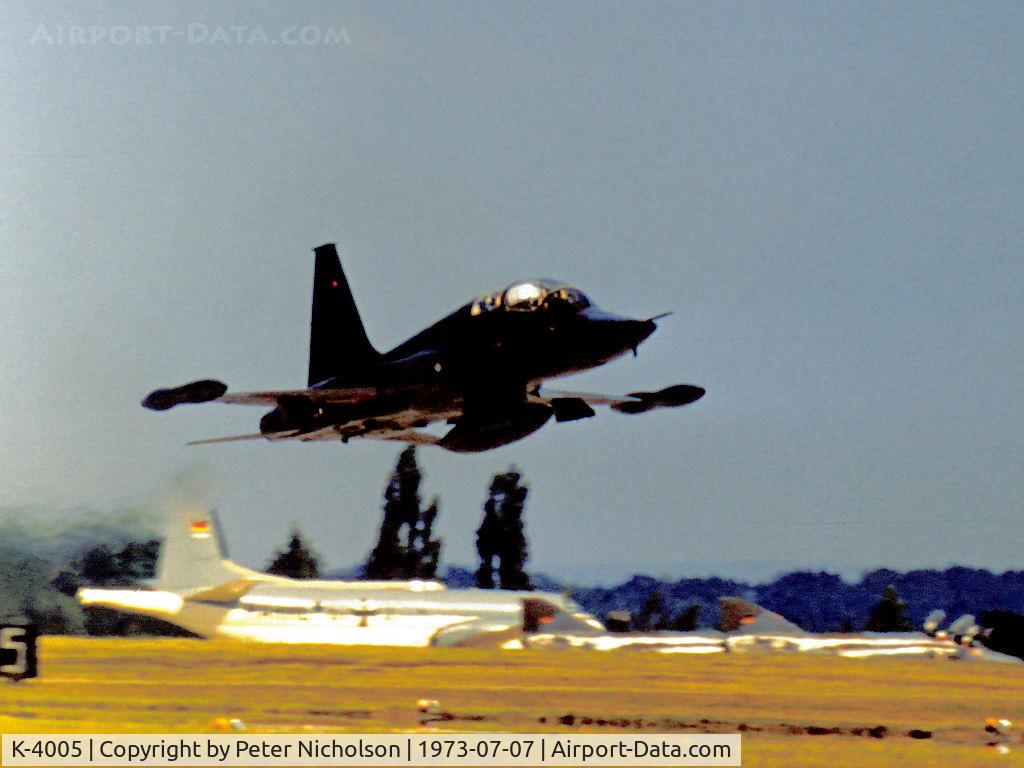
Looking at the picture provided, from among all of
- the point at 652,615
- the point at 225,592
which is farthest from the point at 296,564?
the point at 652,615

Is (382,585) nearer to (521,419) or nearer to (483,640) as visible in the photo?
(483,640)

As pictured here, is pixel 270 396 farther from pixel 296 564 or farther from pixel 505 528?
pixel 296 564

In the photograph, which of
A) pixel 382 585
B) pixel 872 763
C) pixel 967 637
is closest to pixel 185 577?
pixel 382 585

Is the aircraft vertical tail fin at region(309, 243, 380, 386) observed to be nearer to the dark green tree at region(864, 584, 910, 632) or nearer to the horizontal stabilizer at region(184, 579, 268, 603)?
the horizontal stabilizer at region(184, 579, 268, 603)

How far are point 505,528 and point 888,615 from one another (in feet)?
90.4

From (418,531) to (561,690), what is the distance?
10556mm

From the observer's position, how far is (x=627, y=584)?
5503 cm

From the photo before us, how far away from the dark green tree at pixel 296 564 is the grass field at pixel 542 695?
18.9 feet

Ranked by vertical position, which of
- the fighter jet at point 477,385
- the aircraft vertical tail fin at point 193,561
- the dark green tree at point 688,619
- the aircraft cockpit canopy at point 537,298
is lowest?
the dark green tree at point 688,619

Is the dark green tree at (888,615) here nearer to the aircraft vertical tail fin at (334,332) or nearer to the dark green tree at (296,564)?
the dark green tree at (296,564)

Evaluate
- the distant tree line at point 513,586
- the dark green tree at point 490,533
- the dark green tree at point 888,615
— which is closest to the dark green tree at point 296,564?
the distant tree line at point 513,586

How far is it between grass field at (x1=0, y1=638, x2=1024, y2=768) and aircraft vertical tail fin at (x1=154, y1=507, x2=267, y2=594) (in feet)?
10.5

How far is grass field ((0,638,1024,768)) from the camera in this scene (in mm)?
31062

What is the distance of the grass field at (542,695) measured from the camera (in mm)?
31062
